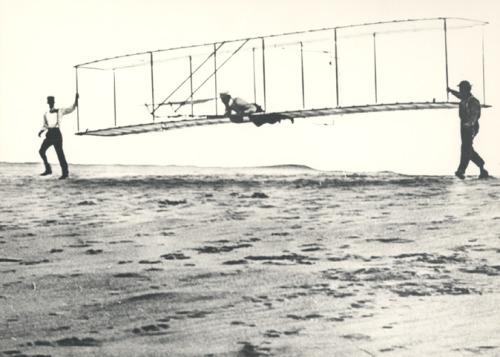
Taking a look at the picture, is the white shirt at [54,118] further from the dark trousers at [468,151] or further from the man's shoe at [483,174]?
the man's shoe at [483,174]

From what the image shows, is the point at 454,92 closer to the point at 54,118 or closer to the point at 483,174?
the point at 483,174

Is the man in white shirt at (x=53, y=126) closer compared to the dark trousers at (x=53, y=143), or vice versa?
the man in white shirt at (x=53, y=126)

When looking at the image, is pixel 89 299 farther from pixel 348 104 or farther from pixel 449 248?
pixel 348 104

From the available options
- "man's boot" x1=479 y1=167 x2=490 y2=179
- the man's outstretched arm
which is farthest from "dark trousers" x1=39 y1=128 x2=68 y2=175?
"man's boot" x1=479 y1=167 x2=490 y2=179

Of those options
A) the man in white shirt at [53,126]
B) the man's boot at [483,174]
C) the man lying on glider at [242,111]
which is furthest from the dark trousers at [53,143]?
the man's boot at [483,174]

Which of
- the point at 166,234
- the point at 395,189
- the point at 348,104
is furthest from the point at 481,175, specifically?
the point at 166,234

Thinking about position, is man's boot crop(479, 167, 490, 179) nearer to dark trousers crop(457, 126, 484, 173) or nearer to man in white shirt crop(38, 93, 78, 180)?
dark trousers crop(457, 126, 484, 173)

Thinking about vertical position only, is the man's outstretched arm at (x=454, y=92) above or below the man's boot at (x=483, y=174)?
above

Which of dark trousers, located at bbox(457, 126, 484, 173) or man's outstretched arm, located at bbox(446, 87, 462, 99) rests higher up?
man's outstretched arm, located at bbox(446, 87, 462, 99)
